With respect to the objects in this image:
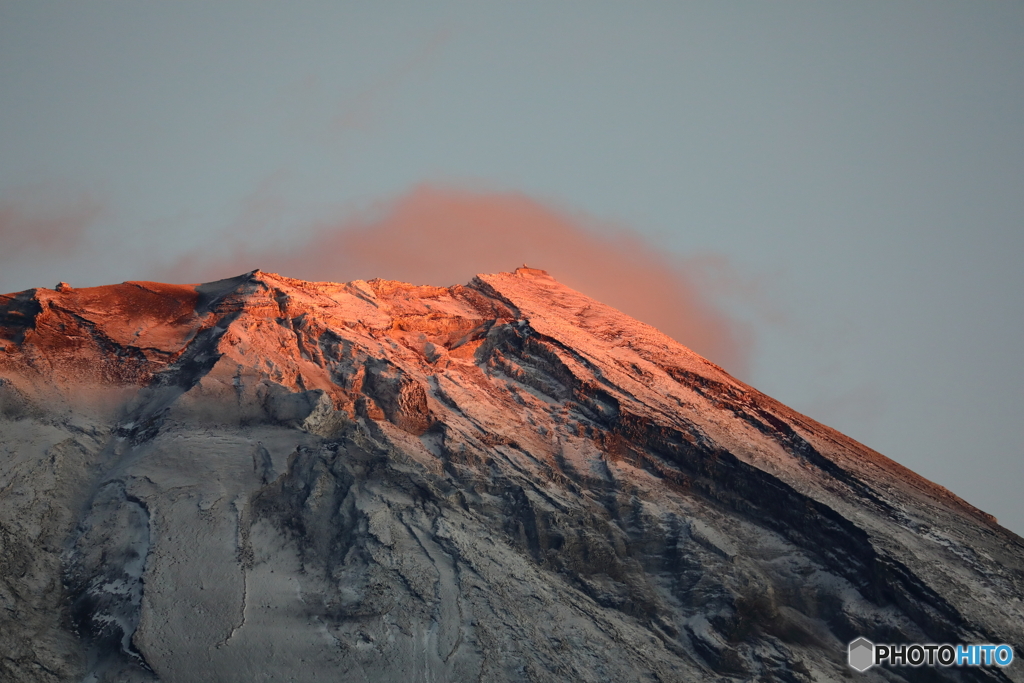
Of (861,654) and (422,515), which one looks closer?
(861,654)

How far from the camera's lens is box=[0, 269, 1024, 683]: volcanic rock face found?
40.3 meters

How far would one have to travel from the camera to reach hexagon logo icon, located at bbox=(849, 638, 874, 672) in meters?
42.9

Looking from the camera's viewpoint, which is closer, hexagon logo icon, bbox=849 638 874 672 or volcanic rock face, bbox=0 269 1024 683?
volcanic rock face, bbox=0 269 1024 683

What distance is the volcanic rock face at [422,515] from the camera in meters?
40.3

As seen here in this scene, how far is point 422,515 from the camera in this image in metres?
45.4

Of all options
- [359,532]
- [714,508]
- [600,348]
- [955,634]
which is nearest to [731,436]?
[714,508]

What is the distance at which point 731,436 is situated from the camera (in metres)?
52.4

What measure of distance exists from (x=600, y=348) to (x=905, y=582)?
1972 cm

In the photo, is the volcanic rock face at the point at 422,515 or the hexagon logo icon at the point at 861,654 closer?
the volcanic rock face at the point at 422,515

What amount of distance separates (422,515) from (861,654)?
17529 mm

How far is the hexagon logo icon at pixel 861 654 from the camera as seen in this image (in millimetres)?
42906

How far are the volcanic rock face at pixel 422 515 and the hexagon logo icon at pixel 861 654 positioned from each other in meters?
0.50

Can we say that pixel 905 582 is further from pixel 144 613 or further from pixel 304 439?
pixel 144 613

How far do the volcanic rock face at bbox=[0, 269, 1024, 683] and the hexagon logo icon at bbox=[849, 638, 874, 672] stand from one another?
1.63 feet
